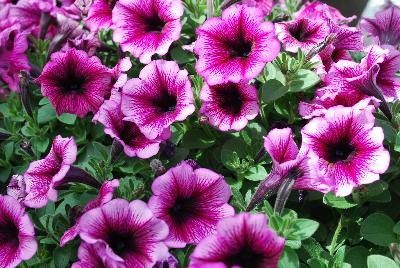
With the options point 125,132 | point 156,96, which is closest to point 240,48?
point 156,96

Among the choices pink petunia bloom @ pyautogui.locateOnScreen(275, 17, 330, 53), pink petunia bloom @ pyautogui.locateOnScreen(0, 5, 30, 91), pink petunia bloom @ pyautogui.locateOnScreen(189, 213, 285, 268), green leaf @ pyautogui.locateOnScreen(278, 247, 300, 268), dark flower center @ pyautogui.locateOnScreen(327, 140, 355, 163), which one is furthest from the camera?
pink petunia bloom @ pyautogui.locateOnScreen(0, 5, 30, 91)

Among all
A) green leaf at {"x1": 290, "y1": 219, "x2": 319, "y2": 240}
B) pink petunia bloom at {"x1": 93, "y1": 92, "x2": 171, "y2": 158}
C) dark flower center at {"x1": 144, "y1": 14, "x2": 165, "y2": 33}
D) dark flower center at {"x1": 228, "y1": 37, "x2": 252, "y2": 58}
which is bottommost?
green leaf at {"x1": 290, "y1": 219, "x2": 319, "y2": 240}

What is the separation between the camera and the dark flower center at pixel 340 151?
1.08 meters

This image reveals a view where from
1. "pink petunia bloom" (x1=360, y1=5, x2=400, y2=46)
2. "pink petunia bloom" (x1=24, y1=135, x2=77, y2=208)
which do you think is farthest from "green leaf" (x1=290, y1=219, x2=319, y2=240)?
"pink petunia bloom" (x1=360, y1=5, x2=400, y2=46)

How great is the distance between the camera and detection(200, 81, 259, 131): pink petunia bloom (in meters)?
1.16

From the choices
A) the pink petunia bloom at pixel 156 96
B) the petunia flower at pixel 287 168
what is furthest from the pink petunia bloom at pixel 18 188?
the petunia flower at pixel 287 168

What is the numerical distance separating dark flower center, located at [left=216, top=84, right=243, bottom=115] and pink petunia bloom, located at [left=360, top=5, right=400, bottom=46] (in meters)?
0.51

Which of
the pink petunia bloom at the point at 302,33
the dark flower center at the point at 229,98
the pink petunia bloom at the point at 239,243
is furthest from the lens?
the pink petunia bloom at the point at 302,33

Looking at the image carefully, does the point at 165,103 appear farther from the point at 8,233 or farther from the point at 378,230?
the point at 378,230

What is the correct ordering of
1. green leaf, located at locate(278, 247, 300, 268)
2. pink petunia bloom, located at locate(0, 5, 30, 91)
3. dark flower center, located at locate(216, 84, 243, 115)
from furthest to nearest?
1. pink petunia bloom, located at locate(0, 5, 30, 91)
2. dark flower center, located at locate(216, 84, 243, 115)
3. green leaf, located at locate(278, 247, 300, 268)

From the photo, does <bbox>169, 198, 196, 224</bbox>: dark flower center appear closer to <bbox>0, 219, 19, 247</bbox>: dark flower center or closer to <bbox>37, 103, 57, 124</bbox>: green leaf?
<bbox>0, 219, 19, 247</bbox>: dark flower center

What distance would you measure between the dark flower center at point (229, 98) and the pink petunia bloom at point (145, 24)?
172 millimetres

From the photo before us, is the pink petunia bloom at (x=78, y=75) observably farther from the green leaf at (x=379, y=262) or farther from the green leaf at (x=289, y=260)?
the green leaf at (x=379, y=262)

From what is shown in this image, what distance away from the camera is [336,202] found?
1.13 metres
